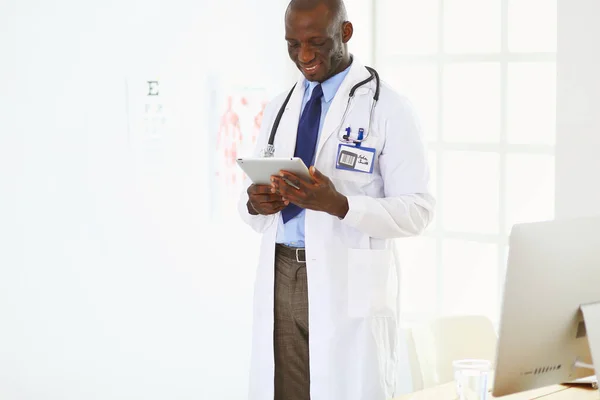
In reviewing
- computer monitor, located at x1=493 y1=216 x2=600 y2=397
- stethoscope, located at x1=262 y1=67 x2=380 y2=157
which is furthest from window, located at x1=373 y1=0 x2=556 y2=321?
computer monitor, located at x1=493 y1=216 x2=600 y2=397

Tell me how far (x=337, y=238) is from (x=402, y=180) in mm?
247

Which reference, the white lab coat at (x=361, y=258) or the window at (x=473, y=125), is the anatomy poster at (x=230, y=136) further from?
the white lab coat at (x=361, y=258)

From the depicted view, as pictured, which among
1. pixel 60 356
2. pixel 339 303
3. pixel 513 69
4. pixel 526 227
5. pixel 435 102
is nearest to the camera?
pixel 526 227

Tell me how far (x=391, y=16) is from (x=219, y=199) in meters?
1.20

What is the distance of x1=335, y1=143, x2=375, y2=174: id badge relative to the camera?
2457 millimetres

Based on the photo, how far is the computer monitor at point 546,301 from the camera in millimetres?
1581

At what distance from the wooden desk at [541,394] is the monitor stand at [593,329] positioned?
1.49ft

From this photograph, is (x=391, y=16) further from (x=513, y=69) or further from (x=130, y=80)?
(x=130, y=80)

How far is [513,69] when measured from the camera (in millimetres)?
3545

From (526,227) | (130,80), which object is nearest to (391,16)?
(130,80)

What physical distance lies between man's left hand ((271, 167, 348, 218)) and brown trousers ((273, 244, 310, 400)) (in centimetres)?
25

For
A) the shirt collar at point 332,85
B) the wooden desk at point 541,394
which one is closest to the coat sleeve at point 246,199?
the shirt collar at point 332,85

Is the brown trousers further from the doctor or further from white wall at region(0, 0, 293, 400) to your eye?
white wall at region(0, 0, 293, 400)

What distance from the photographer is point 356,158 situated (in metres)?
2.46
